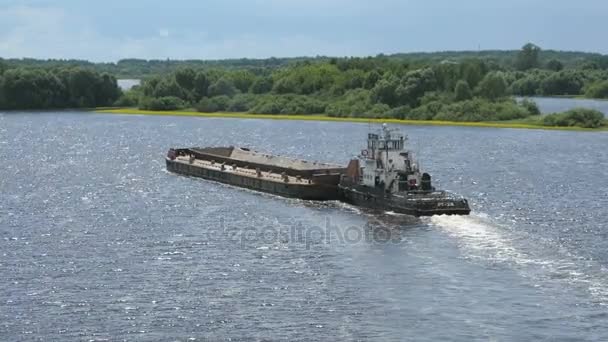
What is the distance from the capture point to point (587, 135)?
132m

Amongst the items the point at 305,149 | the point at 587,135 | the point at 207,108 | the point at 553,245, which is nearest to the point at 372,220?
the point at 553,245

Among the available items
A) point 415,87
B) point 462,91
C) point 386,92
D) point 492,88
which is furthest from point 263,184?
point 386,92

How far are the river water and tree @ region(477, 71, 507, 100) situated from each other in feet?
235

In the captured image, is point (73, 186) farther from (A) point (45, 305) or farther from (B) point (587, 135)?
(B) point (587, 135)

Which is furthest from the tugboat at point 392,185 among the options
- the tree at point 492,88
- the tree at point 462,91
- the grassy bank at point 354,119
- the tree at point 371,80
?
the tree at point 371,80

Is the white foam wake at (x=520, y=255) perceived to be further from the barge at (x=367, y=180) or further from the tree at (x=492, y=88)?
the tree at (x=492, y=88)

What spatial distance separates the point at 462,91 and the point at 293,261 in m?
116

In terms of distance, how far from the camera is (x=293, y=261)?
53.3 metres

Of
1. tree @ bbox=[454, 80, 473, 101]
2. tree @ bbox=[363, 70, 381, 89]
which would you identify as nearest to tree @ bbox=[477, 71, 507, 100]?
tree @ bbox=[454, 80, 473, 101]

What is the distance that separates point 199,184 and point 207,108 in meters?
105

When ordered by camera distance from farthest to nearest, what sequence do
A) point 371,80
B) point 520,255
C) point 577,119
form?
point 371,80
point 577,119
point 520,255

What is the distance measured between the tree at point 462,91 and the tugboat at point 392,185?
9131 centimetres

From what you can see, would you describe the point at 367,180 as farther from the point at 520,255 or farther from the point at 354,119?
the point at 354,119

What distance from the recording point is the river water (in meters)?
42.4
